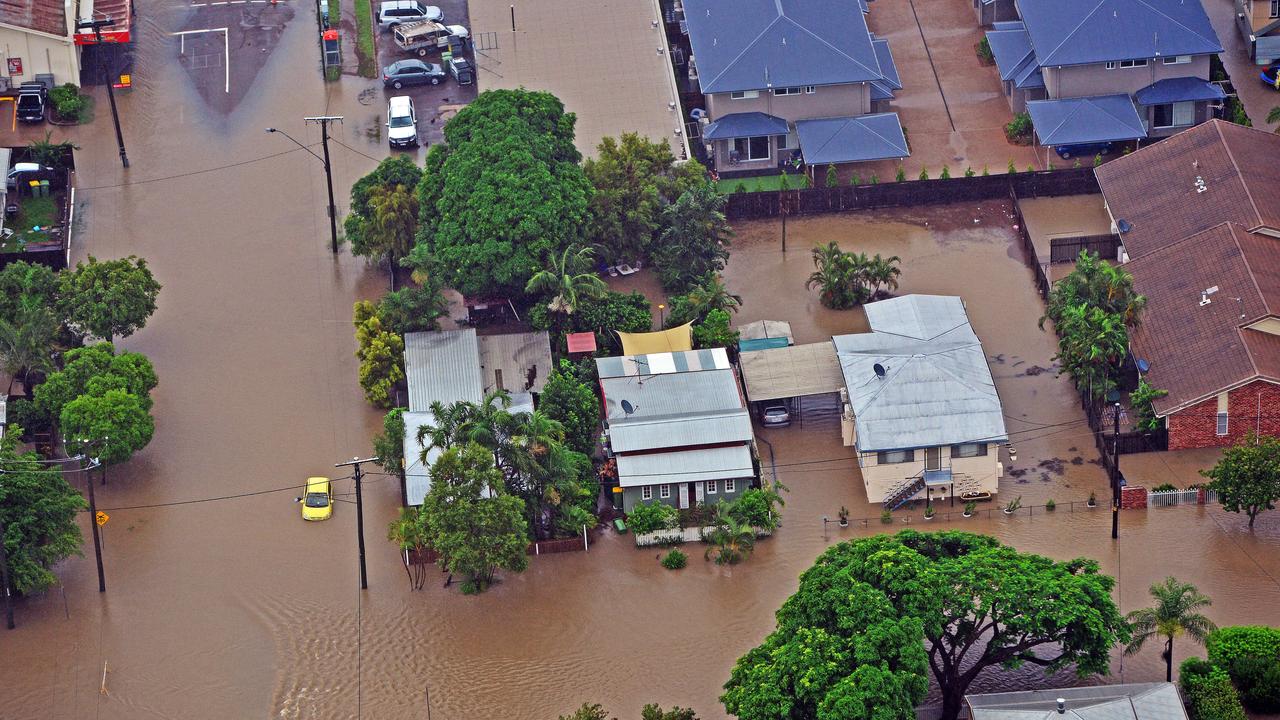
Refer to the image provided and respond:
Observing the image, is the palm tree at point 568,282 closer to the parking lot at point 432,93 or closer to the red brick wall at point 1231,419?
the parking lot at point 432,93

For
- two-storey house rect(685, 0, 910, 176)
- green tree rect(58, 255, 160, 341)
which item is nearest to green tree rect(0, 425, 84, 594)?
green tree rect(58, 255, 160, 341)

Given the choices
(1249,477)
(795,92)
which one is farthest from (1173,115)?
(1249,477)

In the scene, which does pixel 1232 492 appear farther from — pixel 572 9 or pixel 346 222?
pixel 572 9

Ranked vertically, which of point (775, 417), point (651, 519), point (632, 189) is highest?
point (632, 189)

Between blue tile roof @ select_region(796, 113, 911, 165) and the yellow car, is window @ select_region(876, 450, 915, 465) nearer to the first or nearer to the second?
the yellow car

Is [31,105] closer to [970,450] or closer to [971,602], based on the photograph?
[970,450]

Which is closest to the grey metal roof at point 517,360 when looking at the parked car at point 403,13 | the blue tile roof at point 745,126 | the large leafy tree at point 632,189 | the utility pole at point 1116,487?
the large leafy tree at point 632,189
